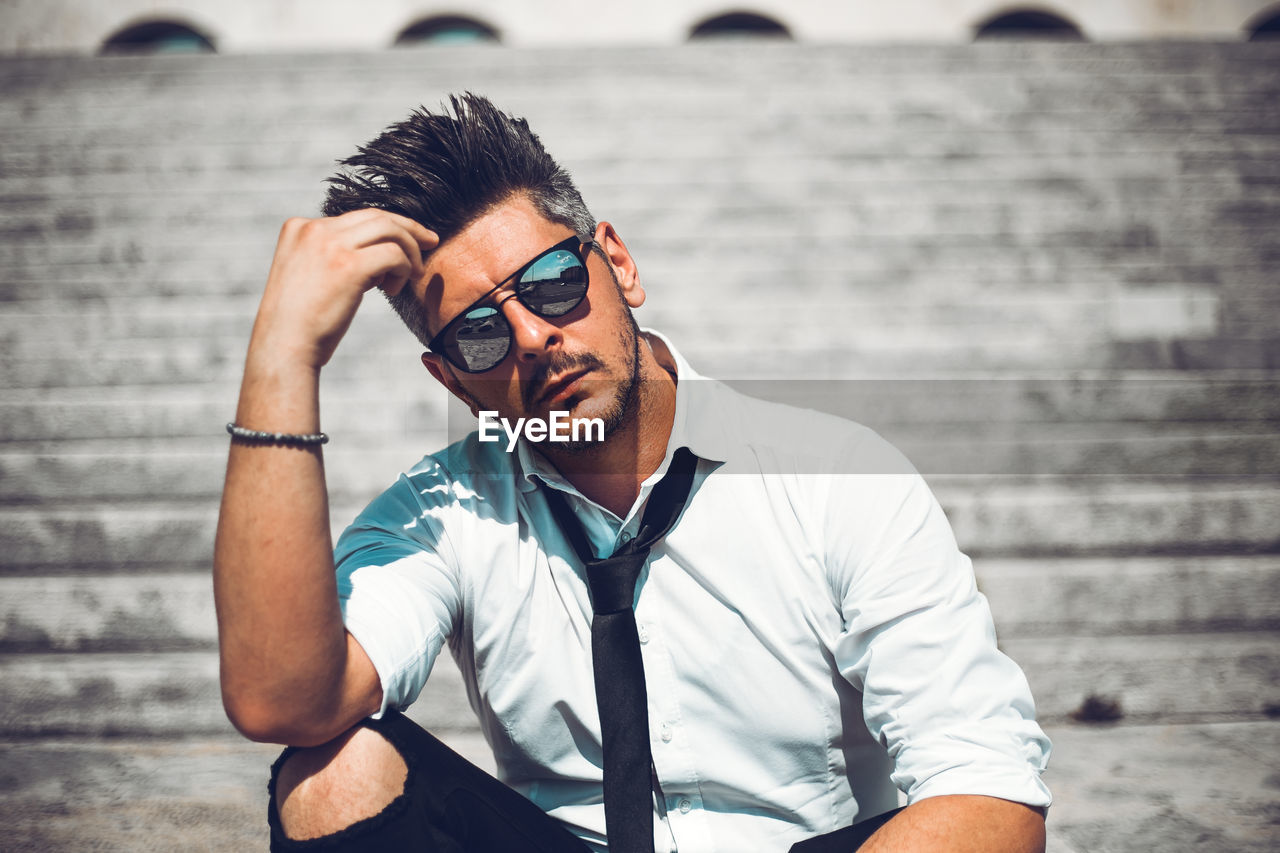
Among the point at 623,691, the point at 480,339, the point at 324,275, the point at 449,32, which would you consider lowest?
the point at 623,691

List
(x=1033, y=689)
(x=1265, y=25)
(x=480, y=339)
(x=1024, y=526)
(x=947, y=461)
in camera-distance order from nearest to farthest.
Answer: (x=480, y=339) → (x=1033, y=689) → (x=1024, y=526) → (x=947, y=461) → (x=1265, y=25)

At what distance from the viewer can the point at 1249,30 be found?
12.6 m

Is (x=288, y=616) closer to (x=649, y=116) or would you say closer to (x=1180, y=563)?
(x=1180, y=563)

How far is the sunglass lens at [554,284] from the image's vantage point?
1508mm

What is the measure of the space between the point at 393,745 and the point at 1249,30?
1618 cm

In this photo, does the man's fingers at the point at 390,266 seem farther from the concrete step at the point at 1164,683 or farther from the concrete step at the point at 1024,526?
the concrete step at the point at 1164,683

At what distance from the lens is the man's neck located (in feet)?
5.15

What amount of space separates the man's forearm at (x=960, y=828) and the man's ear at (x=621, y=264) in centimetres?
104

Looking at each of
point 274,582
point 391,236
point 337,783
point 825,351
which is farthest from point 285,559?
point 825,351

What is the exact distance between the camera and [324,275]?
1369 millimetres

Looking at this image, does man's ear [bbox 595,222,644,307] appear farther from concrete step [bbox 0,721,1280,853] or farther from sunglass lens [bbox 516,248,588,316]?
concrete step [bbox 0,721,1280,853]

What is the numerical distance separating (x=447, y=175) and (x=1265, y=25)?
52.5ft

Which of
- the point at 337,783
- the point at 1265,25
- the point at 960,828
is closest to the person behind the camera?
the point at 960,828

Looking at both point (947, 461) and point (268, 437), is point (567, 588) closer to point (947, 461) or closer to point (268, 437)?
point (268, 437)
